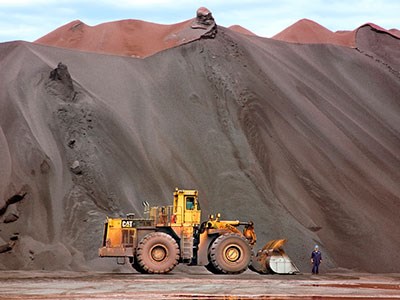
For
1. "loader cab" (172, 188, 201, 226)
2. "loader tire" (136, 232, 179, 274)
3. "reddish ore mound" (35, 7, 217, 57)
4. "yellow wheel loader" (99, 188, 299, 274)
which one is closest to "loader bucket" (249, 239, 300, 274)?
"yellow wheel loader" (99, 188, 299, 274)

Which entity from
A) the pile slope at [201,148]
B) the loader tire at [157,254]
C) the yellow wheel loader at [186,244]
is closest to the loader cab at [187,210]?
the yellow wheel loader at [186,244]

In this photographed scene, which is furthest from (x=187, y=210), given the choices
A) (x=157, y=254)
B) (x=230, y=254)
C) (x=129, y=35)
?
(x=129, y=35)

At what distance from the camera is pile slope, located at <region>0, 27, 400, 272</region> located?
42.2 m

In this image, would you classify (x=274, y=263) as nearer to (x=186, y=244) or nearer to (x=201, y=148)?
(x=186, y=244)

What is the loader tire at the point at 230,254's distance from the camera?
31.7 meters

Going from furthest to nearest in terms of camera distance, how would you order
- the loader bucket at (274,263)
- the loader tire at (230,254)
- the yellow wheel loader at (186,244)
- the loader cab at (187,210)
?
the loader bucket at (274,263), the loader cab at (187,210), the yellow wheel loader at (186,244), the loader tire at (230,254)

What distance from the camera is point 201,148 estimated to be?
53250 mm

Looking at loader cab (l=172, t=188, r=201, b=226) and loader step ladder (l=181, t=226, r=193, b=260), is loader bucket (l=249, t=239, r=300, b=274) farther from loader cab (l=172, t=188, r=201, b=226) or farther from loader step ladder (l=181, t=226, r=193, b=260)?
loader cab (l=172, t=188, r=201, b=226)

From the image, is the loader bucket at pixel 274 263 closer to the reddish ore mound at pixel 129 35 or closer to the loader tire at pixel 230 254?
the loader tire at pixel 230 254

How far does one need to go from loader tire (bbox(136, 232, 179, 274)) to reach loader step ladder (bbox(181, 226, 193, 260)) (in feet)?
1.73

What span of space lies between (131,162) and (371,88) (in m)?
30.4

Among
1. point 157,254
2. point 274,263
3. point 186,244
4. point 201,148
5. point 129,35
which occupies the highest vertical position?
point 129,35

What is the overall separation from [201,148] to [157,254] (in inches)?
857

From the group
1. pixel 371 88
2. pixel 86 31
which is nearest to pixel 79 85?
pixel 86 31
